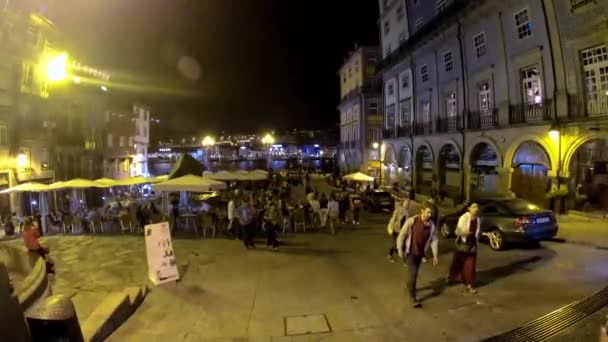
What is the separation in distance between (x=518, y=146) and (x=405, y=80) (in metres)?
16.5

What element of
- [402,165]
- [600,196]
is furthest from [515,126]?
[402,165]

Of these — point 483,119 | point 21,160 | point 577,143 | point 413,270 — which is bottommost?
point 413,270

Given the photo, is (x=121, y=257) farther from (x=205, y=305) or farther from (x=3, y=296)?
(x=3, y=296)

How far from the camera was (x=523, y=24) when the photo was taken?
20.5 meters

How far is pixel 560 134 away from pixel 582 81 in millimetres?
2261

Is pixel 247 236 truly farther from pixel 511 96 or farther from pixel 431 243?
pixel 511 96

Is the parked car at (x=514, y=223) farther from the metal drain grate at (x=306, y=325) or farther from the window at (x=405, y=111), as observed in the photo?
the window at (x=405, y=111)

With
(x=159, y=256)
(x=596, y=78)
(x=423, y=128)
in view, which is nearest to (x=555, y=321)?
(x=159, y=256)

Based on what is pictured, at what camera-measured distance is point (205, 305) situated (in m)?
8.34

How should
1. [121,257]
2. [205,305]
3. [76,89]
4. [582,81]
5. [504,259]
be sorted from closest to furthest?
[205,305] → [504,259] → [121,257] → [582,81] → [76,89]

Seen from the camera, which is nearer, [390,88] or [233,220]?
[233,220]

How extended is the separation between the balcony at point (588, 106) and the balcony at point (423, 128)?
12898 mm

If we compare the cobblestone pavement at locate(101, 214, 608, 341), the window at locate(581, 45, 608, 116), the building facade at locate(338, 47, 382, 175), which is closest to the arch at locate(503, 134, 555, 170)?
the window at locate(581, 45, 608, 116)

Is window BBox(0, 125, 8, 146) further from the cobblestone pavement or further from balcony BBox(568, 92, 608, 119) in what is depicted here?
balcony BBox(568, 92, 608, 119)
